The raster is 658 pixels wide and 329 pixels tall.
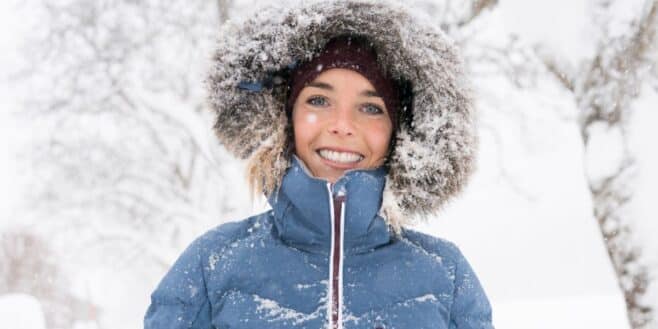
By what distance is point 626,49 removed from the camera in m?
5.10

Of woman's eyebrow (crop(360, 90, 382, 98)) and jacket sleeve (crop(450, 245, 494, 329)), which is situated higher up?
woman's eyebrow (crop(360, 90, 382, 98))

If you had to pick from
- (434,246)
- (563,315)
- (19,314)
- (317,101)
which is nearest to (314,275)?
(434,246)

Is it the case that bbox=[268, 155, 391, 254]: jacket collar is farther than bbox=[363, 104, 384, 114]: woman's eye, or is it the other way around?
bbox=[363, 104, 384, 114]: woman's eye

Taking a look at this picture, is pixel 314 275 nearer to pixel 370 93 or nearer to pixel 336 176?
pixel 336 176

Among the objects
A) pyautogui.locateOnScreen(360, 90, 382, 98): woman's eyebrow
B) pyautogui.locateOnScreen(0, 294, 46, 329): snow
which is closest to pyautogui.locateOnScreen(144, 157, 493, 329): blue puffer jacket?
pyautogui.locateOnScreen(360, 90, 382, 98): woman's eyebrow

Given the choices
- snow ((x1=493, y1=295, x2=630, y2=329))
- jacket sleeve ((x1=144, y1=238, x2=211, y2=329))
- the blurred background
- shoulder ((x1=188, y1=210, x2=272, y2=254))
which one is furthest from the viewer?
snow ((x1=493, y1=295, x2=630, y2=329))

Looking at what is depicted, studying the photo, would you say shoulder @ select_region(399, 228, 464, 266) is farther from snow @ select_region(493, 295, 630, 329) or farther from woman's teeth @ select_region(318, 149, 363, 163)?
snow @ select_region(493, 295, 630, 329)

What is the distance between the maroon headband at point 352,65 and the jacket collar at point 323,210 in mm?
241

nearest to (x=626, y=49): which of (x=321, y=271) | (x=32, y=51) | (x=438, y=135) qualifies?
(x=438, y=135)

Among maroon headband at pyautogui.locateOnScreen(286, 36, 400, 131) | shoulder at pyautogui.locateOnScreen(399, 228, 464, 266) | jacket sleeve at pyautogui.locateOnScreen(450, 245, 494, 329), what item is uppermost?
maroon headband at pyautogui.locateOnScreen(286, 36, 400, 131)

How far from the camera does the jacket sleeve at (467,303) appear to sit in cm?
177

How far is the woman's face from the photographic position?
5.90 ft

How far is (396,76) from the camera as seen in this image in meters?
1.91

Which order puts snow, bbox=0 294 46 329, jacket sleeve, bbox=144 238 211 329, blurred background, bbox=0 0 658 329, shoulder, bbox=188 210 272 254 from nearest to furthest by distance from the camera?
jacket sleeve, bbox=144 238 211 329 < shoulder, bbox=188 210 272 254 < blurred background, bbox=0 0 658 329 < snow, bbox=0 294 46 329
